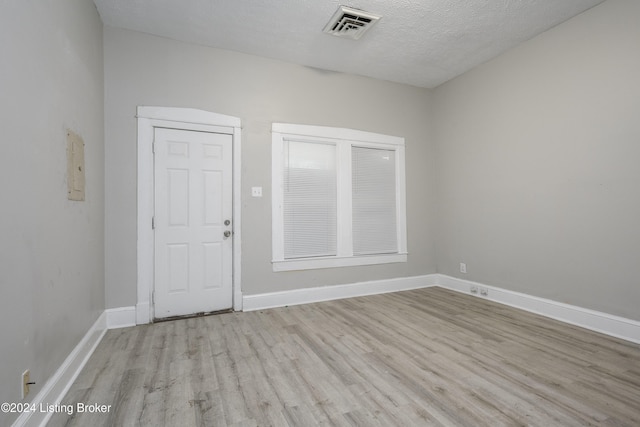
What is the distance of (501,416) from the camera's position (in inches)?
63.9

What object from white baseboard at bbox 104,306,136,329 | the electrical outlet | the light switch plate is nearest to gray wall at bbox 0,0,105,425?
the electrical outlet

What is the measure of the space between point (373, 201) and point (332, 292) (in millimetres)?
1477

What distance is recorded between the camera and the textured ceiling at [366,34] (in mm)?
2801

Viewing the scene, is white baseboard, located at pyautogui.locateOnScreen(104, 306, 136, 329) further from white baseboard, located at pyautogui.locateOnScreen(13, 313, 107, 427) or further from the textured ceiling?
the textured ceiling

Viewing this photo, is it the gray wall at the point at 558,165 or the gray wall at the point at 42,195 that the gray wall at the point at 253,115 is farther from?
the gray wall at the point at 558,165

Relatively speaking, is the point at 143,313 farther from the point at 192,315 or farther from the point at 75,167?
the point at 75,167

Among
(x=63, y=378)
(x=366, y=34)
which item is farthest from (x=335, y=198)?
(x=63, y=378)

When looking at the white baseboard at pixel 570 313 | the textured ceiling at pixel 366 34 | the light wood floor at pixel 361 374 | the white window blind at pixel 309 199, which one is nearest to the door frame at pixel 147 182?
the light wood floor at pixel 361 374

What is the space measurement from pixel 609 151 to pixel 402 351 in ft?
8.95

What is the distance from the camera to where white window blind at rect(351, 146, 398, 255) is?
14.0 feet

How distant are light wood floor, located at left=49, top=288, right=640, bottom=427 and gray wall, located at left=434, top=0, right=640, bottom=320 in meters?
0.64

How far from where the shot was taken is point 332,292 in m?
3.99

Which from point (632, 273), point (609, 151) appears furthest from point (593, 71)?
point (632, 273)

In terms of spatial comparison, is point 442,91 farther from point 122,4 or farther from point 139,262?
point 139,262
